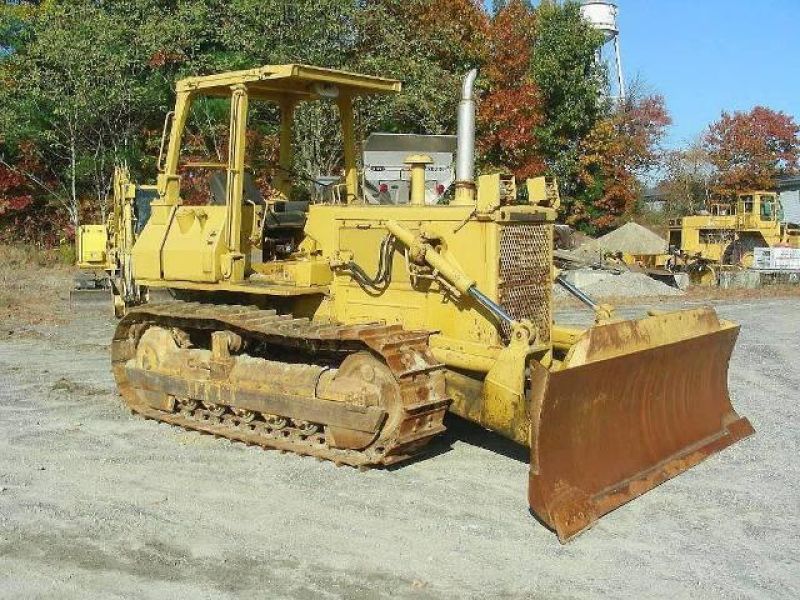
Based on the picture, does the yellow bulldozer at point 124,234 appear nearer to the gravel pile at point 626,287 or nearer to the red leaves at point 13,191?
the gravel pile at point 626,287

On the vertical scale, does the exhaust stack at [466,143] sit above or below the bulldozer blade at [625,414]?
above

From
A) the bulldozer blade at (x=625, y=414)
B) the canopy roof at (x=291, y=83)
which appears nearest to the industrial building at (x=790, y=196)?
the bulldozer blade at (x=625, y=414)

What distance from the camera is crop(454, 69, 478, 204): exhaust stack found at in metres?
7.56

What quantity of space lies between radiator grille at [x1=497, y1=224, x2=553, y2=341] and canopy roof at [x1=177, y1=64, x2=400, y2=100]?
2.15 metres

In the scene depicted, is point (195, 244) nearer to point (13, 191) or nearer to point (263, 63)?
point (263, 63)

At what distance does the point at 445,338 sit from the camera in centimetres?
717

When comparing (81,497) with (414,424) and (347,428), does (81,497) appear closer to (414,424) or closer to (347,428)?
(347,428)

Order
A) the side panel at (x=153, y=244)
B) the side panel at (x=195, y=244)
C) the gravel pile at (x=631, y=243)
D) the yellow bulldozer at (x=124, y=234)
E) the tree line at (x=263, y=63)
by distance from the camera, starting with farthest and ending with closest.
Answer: the gravel pile at (x=631, y=243)
the tree line at (x=263, y=63)
the yellow bulldozer at (x=124, y=234)
the side panel at (x=153, y=244)
the side panel at (x=195, y=244)

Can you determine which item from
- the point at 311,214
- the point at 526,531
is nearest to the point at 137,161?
the point at 311,214

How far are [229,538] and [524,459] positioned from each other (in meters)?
2.72

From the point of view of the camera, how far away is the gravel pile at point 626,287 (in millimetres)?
21500

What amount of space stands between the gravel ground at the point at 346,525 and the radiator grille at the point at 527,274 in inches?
45.4

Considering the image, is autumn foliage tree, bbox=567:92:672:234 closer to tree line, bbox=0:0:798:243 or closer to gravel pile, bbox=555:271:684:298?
tree line, bbox=0:0:798:243

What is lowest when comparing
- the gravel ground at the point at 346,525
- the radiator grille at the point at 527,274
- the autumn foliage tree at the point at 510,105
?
the gravel ground at the point at 346,525
